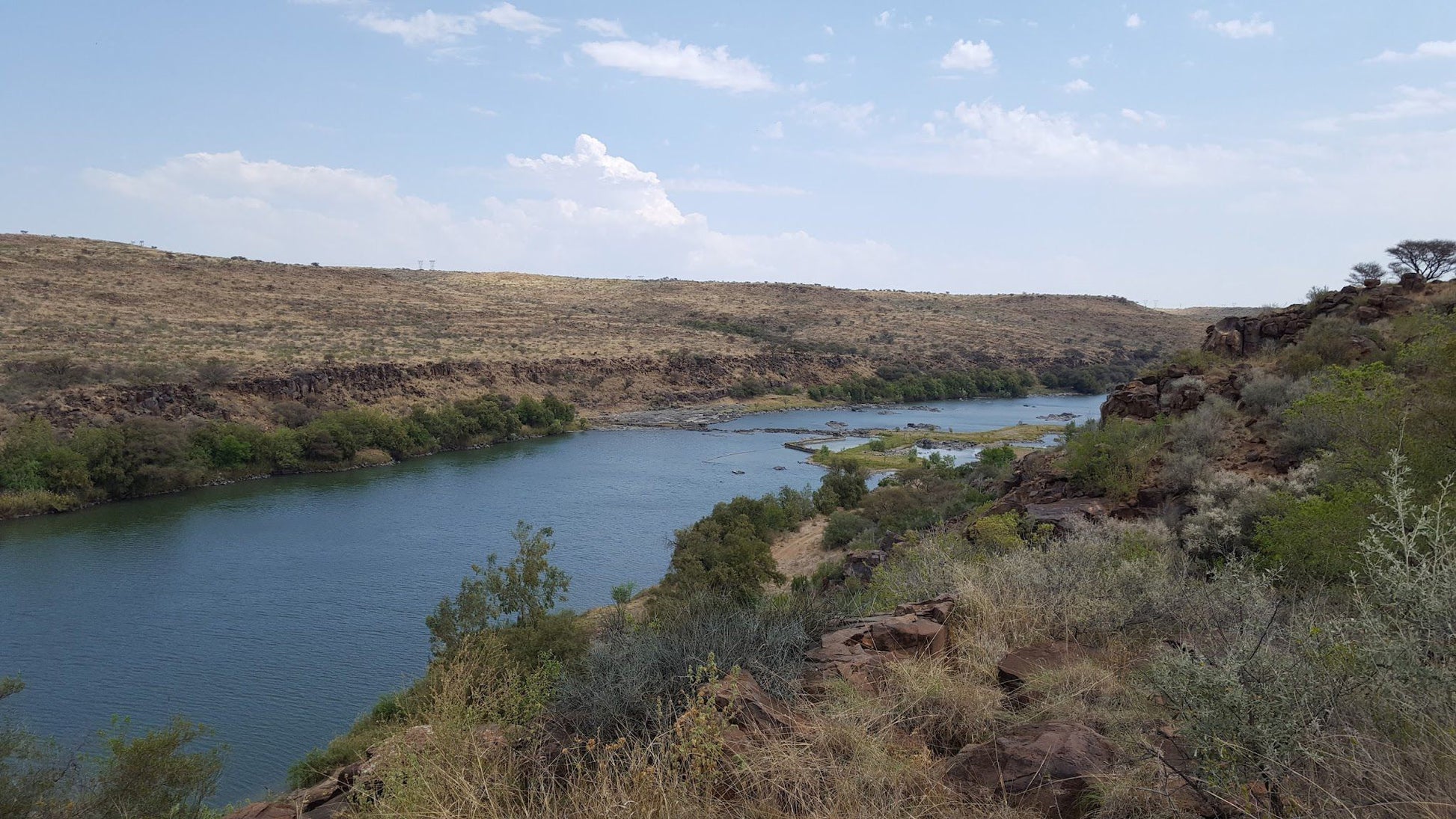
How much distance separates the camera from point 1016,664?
5555mm

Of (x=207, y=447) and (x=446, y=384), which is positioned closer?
(x=207, y=447)

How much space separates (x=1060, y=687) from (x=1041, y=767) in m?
1.22

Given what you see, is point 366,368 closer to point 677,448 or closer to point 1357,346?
point 677,448

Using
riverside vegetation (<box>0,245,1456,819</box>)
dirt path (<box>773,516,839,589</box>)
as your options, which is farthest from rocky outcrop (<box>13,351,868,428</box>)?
riverside vegetation (<box>0,245,1456,819</box>)

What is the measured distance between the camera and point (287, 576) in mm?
26656

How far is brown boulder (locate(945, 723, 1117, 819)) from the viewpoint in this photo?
151 inches

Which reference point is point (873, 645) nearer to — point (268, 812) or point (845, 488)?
point (268, 812)

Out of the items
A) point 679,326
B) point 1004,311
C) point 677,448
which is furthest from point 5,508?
point 1004,311

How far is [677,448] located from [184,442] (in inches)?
1029

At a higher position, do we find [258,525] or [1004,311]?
[1004,311]

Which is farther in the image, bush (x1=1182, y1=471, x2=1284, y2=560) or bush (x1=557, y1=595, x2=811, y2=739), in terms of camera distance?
bush (x1=1182, y1=471, x2=1284, y2=560)

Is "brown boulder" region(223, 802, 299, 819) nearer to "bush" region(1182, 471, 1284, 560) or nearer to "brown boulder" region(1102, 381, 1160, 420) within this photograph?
"bush" region(1182, 471, 1284, 560)

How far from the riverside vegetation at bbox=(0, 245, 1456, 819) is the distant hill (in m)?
37.9

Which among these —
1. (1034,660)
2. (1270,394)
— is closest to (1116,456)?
(1270,394)
